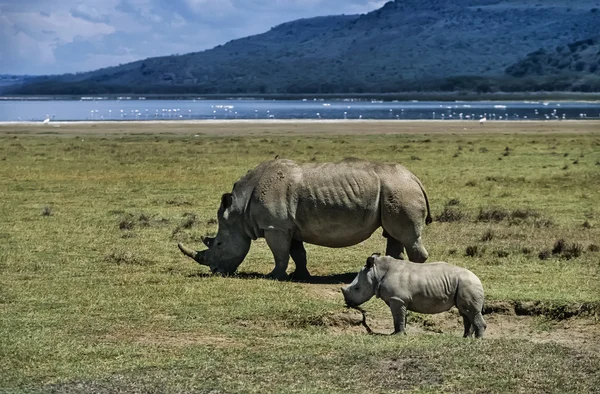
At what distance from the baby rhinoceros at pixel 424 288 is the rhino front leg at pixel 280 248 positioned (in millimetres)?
3351

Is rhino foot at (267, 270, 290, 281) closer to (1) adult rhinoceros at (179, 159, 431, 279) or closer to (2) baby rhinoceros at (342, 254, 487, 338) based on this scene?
(1) adult rhinoceros at (179, 159, 431, 279)

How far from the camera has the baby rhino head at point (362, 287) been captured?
12.2m

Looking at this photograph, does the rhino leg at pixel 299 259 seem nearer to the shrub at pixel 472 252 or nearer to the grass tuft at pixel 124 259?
the grass tuft at pixel 124 259

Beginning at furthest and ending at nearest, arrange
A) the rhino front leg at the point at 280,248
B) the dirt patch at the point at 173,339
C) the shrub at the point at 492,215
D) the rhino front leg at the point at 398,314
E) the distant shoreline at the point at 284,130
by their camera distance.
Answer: the distant shoreline at the point at 284,130
the shrub at the point at 492,215
the rhino front leg at the point at 280,248
the rhino front leg at the point at 398,314
the dirt patch at the point at 173,339

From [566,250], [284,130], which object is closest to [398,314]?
[566,250]

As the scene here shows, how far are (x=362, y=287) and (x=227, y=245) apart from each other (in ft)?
12.9

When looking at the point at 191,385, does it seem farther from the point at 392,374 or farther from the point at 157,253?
the point at 157,253

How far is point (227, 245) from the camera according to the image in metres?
15.8

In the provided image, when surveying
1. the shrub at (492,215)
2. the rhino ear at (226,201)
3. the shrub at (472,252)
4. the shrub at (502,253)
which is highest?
the rhino ear at (226,201)

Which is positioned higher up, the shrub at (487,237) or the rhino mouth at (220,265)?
the rhino mouth at (220,265)

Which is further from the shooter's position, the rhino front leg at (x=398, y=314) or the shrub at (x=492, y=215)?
the shrub at (x=492, y=215)

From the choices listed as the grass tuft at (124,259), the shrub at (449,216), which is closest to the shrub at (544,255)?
the shrub at (449,216)

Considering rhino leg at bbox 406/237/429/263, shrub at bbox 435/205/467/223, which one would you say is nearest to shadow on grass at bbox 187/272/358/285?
rhino leg at bbox 406/237/429/263

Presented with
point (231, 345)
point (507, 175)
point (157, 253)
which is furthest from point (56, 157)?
point (231, 345)
